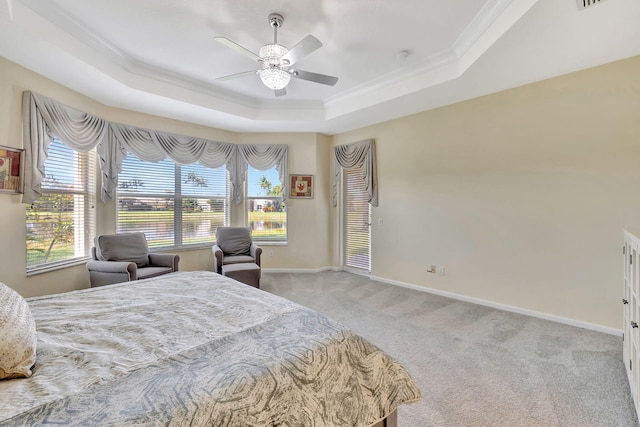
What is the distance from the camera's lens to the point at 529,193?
10.3 feet

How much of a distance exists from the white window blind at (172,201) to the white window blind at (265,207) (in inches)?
17.9

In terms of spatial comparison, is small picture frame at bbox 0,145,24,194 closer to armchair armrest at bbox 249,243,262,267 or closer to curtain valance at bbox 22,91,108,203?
curtain valance at bbox 22,91,108,203

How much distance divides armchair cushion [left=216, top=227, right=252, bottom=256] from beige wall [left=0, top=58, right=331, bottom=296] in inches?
23.3

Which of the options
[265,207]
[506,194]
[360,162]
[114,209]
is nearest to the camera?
[506,194]

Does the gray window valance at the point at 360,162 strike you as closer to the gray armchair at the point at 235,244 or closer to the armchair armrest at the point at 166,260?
the gray armchair at the point at 235,244

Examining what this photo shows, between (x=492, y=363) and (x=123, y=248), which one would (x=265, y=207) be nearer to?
(x=123, y=248)

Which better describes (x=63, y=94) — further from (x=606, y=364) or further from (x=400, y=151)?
(x=606, y=364)

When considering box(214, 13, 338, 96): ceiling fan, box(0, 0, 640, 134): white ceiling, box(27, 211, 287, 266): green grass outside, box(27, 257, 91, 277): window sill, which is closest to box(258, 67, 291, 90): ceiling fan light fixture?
box(214, 13, 338, 96): ceiling fan

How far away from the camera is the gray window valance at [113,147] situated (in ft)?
9.38

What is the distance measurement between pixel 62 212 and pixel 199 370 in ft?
11.9

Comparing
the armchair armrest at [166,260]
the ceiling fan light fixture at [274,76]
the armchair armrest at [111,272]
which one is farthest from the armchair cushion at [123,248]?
the ceiling fan light fixture at [274,76]

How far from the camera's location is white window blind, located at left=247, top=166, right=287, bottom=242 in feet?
17.4

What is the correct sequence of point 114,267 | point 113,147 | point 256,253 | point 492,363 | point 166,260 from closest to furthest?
point 492,363 < point 114,267 < point 166,260 < point 113,147 < point 256,253

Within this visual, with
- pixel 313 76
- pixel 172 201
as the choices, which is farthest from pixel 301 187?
pixel 313 76
